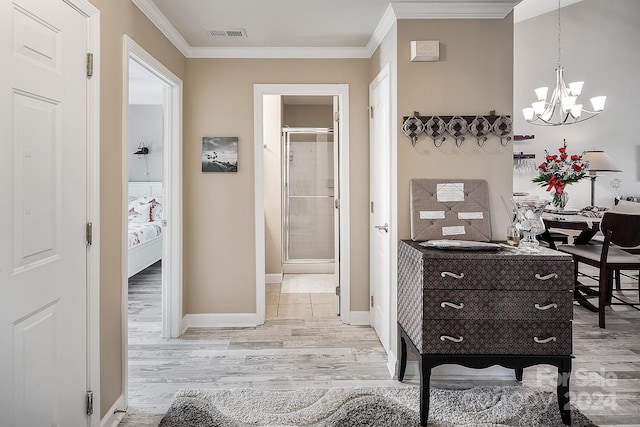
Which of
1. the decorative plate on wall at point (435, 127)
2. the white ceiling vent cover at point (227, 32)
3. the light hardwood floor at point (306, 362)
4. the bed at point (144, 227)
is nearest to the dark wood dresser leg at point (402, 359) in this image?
the light hardwood floor at point (306, 362)

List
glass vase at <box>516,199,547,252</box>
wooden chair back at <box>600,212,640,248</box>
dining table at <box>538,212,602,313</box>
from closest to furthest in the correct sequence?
glass vase at <box>516,199,547,252</box>
wooden chair back at <box>600,212,640,248</box>
dining table at <box>538,212,602,313</box>

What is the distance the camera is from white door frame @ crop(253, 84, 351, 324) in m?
3.48

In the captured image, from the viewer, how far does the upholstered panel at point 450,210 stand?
2547 millimetres

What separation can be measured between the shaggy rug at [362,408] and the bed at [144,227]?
2.83m

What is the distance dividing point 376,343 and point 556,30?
622cm

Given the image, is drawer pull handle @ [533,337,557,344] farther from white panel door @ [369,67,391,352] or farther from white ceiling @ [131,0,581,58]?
white ceiling @ [131,0,581,58]

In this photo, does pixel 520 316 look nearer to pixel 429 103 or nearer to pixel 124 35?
pixel 429 103

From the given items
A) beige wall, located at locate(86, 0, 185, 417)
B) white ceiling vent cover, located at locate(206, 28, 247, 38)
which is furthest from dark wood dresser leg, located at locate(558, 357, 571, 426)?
white ceiling vent cover, located at locate(206, 28, 247, 38)

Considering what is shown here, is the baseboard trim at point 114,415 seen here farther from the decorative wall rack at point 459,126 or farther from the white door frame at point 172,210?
the decorative wall rack at point 459,126

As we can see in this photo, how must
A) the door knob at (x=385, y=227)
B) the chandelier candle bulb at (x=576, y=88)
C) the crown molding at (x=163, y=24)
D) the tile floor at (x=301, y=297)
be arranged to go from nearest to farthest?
the crown molding at (x=163, y=24), the door knob at (x=385, y=227), the tile floor at (x=301, y=297), the chandelier candle bulb at (x=576, y=88)

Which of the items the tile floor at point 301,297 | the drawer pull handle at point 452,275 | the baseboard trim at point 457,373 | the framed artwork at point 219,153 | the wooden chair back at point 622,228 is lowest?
the baseboard trim at point 457,373

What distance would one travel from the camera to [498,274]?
207 cm

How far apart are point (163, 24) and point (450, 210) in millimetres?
2383

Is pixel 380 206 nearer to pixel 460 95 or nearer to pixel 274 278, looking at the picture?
pixel 460 95
